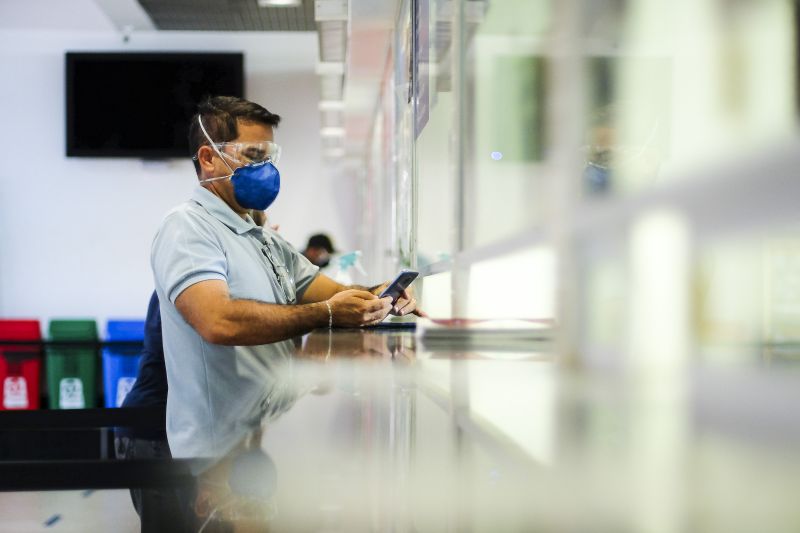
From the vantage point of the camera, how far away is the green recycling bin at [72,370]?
21.3 ft

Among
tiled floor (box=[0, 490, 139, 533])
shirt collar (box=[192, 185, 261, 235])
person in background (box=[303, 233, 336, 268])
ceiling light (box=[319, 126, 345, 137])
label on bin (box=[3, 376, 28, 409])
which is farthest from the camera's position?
ceiling light (box=[319, 126, 345, 137])

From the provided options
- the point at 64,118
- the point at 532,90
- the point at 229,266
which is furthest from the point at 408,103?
the point at 64,118

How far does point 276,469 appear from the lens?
0.46 metres

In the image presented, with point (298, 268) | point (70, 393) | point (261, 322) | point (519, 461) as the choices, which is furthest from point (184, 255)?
point (70, 393)

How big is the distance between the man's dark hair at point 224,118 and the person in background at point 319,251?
138 inches

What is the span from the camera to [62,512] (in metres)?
3.52

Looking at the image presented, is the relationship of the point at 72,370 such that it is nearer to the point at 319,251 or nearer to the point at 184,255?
the point at 319,251

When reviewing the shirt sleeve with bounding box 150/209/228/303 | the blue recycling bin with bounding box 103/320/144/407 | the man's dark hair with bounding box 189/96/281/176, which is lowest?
the blue recycling bin with bounding box 103/320/144/407

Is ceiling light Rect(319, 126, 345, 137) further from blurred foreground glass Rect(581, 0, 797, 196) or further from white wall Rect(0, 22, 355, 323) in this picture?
blurred foreground glass Rect(581, 0, 797, 196)

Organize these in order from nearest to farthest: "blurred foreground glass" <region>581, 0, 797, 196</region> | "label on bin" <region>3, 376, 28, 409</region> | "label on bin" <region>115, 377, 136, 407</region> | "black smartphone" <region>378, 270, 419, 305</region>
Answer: "blurred foreground glass" <region>581, 0, 797, 196</region> → "black smartphone" <region>378, 270, 419, 305</region> → "label on bin" <region>115, 377, 136, 407</region> → "label on bin" <region>3, 376, 28, 409</region>

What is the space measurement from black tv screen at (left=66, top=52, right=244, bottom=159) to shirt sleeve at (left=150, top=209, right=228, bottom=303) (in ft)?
17.8

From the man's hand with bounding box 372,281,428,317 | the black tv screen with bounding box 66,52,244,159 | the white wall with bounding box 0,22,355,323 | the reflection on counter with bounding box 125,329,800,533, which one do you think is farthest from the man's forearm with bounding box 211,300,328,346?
the white wall with bounding box 0,22,355,323

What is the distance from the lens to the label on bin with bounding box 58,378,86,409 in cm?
648

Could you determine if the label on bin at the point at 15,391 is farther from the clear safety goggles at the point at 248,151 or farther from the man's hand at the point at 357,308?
the man's hand at the point at 357,308
